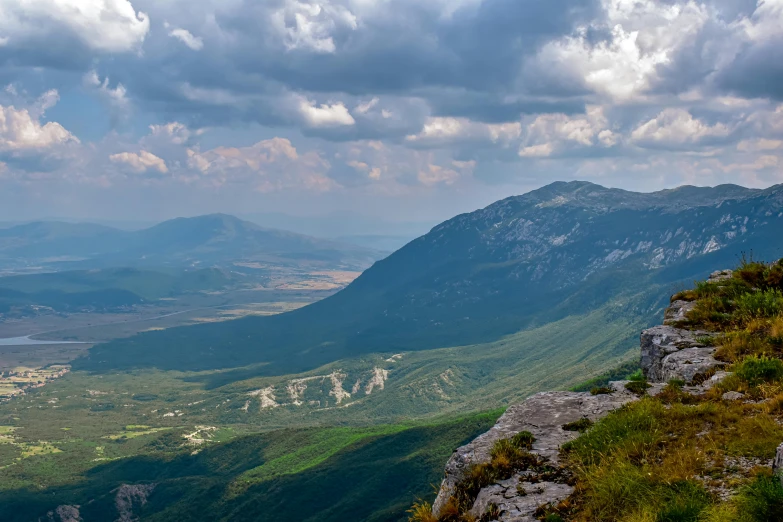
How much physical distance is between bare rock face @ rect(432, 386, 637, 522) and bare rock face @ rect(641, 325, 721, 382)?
8.88 feet

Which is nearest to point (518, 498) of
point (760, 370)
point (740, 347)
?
point (760, 370)

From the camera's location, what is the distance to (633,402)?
73.7 feet

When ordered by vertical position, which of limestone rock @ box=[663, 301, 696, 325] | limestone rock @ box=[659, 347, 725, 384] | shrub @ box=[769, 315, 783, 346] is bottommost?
limestone rock @ box=[659, 347, 725, 384]

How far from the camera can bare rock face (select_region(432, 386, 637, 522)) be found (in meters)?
17.8

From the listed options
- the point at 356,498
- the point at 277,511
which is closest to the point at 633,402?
the point at 356,498

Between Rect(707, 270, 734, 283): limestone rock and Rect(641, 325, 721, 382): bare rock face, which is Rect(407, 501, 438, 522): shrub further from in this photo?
Rect(707, 270, 734, 283): limestone rock

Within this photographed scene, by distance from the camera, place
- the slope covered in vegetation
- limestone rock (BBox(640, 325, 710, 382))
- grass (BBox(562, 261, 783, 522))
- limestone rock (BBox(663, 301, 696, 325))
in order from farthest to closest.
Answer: limestone rock (BBox(663, 301, 696, 325)) < limestone rock (BBox(640, 325, 710, 382)) < the slope covered in vegetation < grass (BBox(562, 261, 783, 522))

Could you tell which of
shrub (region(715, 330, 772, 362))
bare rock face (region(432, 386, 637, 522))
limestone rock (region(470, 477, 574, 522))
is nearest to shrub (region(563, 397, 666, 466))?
bare rock face (region(432, 386, 637, 522))

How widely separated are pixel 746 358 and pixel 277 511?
198017 millimetres

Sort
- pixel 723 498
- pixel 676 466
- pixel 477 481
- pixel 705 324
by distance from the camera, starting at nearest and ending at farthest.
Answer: pixel 723 498, pixel 676 466, pixel 477 481, pixel 705 324

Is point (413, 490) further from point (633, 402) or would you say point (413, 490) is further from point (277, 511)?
point (633, 402)

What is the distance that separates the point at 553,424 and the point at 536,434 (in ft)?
3.27

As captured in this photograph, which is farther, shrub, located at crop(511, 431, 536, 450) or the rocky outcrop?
shrub, located at crop(511, 431, 536, 450)

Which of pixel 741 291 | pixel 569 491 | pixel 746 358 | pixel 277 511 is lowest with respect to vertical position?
pixel 277 511
